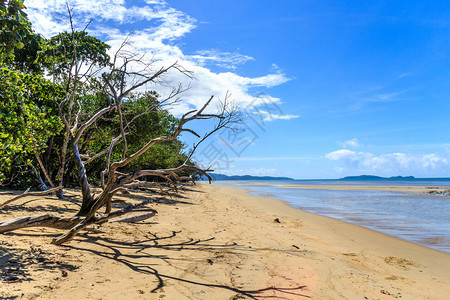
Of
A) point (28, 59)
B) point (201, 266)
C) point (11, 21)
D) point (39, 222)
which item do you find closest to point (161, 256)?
point (201, 266)

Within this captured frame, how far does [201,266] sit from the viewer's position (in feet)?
16.7

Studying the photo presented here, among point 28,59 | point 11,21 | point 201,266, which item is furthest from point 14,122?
point 28,59

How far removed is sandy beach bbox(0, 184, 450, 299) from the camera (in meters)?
3.96

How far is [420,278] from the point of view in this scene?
5883mm

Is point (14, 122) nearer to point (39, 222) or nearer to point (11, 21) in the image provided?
point (39, 222)

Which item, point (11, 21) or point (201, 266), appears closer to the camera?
point (11, 21)

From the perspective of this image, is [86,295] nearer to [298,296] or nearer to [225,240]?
[298,296]

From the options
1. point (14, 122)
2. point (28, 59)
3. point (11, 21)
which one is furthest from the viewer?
point (28, 59)

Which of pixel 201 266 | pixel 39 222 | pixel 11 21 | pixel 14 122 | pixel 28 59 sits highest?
pixel 28 59

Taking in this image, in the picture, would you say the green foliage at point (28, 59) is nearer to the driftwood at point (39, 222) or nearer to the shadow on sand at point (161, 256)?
the driftwood at point (39, 222)

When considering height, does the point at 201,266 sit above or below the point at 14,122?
below

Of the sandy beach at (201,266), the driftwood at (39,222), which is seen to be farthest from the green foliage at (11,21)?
the sandy beach at (201,266)

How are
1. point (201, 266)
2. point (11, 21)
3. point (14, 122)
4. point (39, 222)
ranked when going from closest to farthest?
1. point (11, 21)
2. point (201, 266)
3. point (39, 222)
4. point (14, 122)

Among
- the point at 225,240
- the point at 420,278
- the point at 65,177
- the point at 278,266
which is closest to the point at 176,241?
the point at 225,240
